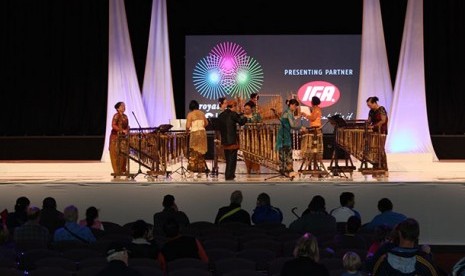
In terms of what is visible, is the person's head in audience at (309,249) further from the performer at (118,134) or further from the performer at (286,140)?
the performer at (118,134)

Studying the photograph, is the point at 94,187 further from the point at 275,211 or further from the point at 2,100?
the point at 2,100

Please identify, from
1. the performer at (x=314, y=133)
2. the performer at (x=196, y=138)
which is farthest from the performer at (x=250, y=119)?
the performer at (x=314, y=133)

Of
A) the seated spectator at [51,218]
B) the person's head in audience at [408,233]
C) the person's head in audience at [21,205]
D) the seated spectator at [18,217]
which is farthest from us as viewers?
the person's head in audience at [21,205]

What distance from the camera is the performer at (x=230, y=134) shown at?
16169 mm

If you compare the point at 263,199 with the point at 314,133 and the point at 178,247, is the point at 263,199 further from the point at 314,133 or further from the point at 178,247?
the point at 314,133

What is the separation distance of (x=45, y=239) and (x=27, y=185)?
588 cm

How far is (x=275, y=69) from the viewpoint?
22.9 metres

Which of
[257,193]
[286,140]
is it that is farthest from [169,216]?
[286,140]

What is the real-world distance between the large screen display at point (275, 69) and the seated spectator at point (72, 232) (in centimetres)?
1289

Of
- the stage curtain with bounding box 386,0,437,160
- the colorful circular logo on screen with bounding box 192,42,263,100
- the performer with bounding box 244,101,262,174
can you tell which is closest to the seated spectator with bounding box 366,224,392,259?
the performer with bounding box 244,101,262,174

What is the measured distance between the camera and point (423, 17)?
74.2ft

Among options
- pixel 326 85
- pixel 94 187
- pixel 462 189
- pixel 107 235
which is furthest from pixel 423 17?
pixel 107 235

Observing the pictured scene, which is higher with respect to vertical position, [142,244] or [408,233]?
[408,233]

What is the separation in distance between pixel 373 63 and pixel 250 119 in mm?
4928
